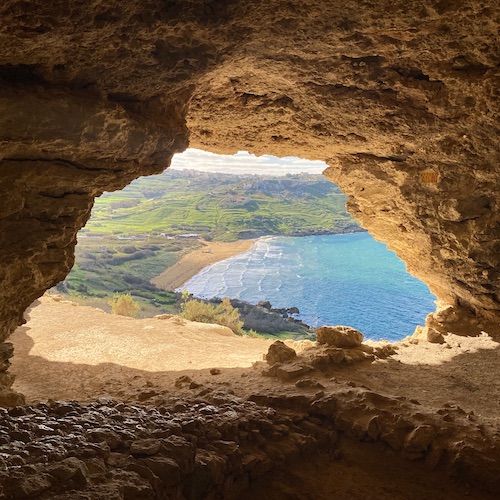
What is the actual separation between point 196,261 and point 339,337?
2536 centimetres

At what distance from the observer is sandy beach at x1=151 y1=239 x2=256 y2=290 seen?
3119 cm

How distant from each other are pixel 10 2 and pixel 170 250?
3153 centimetres

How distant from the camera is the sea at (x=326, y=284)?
27031 mm

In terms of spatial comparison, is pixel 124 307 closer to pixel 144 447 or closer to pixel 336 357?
pixel 336 357

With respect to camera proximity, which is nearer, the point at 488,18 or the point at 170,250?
the point at 488,18

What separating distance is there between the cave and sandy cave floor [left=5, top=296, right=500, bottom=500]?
31 centimetres

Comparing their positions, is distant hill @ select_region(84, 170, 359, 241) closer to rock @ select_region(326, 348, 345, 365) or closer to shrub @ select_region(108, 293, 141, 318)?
shrub @ select_region(108, 293, 141, 318)

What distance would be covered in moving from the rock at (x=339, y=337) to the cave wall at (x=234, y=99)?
2700 millimetres

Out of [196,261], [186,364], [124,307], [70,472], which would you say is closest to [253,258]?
[196,261]

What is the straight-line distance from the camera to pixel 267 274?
1325 inches

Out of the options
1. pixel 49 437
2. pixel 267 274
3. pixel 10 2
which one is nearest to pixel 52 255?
pixel 49 437

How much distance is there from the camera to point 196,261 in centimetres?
3359

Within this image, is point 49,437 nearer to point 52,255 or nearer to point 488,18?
point 52,255

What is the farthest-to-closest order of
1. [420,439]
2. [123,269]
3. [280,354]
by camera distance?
[123,269], [280,354], [420,439]
